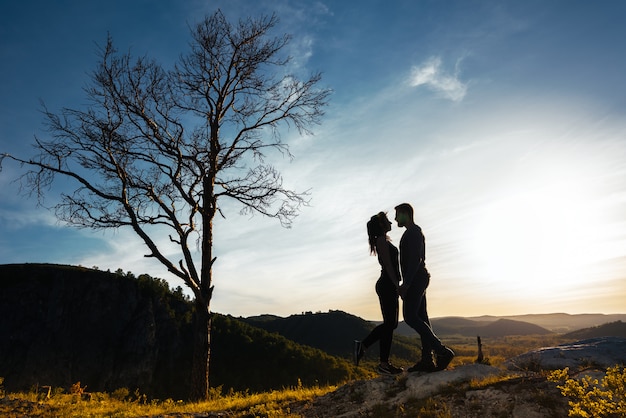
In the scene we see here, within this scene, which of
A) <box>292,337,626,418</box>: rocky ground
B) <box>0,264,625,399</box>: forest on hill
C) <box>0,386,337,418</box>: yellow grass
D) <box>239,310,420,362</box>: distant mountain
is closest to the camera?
<box>292,337,626,418</box>: rocky ground

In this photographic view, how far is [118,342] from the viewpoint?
78.4 m

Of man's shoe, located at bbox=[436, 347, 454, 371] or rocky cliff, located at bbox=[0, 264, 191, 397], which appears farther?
rocky cliff, located at bbox=[0, 264, 191, 397]

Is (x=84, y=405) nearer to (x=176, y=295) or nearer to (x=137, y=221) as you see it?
(x=137, y=221)

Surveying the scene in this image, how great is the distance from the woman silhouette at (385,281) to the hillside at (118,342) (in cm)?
6628

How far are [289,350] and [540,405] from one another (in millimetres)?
81710

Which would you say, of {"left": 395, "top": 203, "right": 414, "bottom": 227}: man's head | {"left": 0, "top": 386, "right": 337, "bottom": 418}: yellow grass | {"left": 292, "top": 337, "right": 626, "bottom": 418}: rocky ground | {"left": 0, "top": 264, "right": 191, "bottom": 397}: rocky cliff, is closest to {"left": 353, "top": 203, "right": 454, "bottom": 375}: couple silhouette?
{"left": 395, "top": 203, "right": 414, "bottom": 227}: man's head

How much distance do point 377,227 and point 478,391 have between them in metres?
2.77

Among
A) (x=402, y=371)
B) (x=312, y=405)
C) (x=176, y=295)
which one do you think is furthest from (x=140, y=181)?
(x=176, y=295)

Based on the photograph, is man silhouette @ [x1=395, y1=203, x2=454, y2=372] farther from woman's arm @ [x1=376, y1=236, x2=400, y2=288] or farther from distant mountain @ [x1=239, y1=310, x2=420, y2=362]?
distant mountain @ [x1=239, y1=310, x2=420, y2=362]

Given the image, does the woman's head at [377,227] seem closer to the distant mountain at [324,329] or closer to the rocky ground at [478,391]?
the rocky ground at [478,391]

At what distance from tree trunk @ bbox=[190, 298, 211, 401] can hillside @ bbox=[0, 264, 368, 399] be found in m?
63.2

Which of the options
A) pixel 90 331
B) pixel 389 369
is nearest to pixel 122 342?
pixel 90 331

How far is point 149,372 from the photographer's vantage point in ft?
251

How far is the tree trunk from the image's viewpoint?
30.6 ft
